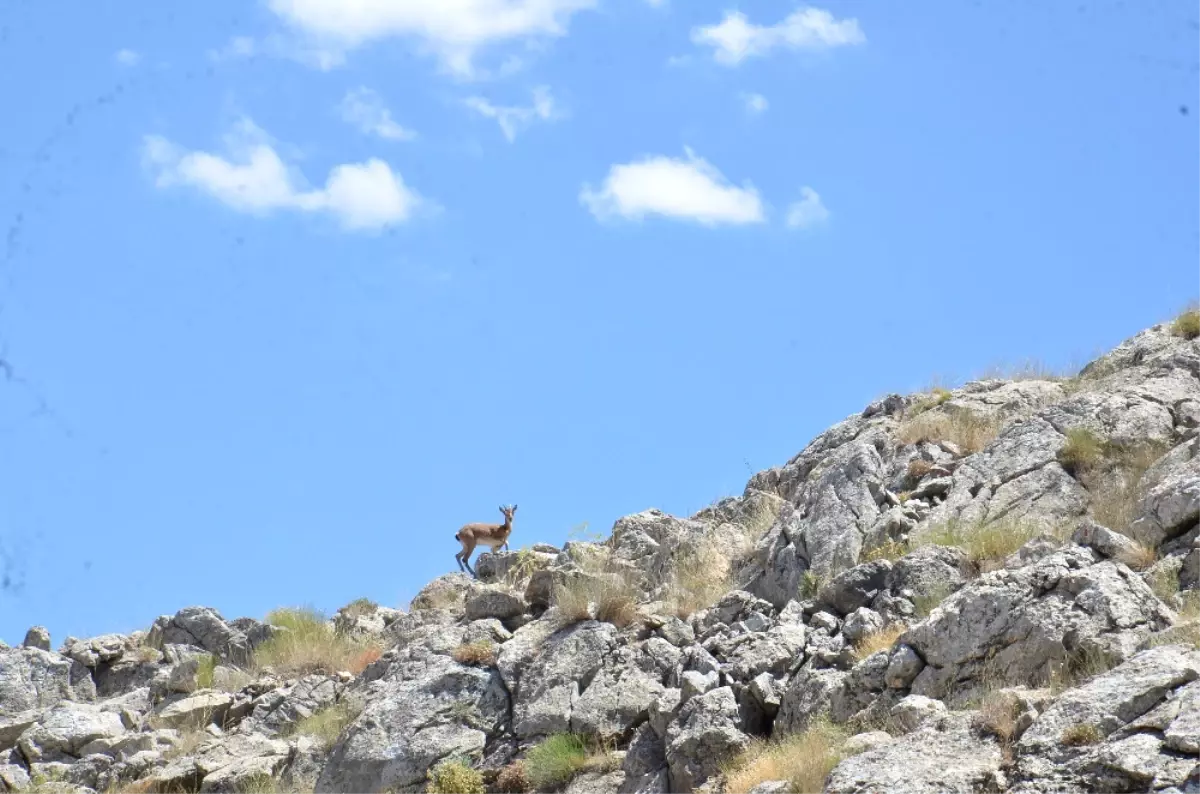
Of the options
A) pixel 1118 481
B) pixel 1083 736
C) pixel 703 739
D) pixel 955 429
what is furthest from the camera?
pixel 955 429

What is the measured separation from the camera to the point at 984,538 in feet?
51.5

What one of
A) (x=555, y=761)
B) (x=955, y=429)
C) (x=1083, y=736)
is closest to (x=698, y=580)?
(x=555, y=761)

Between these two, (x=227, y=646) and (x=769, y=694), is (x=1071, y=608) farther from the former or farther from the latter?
(x=227, y=646)

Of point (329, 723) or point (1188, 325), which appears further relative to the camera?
point (1188, 325)

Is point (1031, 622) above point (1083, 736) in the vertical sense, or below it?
above

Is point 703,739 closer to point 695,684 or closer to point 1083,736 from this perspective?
point 695,684

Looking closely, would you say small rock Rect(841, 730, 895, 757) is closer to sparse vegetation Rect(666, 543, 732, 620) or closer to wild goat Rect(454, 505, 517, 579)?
sparse vegetation Rect(666, 543, 732, 620)

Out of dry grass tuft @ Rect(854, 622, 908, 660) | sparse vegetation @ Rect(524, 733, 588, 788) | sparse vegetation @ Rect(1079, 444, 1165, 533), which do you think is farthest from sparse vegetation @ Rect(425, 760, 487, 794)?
sparse vegetation @ Rect(1079, 444, 1165, 533)

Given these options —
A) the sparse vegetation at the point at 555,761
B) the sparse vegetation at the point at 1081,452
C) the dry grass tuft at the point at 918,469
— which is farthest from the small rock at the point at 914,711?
the dry grass tuft at the point at 918,469

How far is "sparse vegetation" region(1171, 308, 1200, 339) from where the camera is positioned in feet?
67.9

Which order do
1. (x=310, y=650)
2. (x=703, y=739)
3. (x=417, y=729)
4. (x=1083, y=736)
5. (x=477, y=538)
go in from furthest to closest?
(x=477, y=538), (x=310, y=650), (x=417, y=729), (x=703, y=739), (x=1083, y=736)

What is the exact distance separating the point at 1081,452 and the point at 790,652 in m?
4.93

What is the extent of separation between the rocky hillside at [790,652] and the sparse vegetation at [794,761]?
37mm

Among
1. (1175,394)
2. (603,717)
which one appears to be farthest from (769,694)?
(1175,394)
